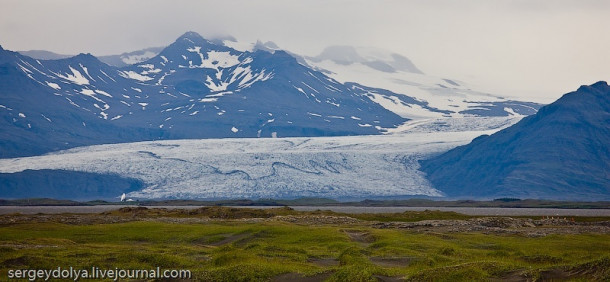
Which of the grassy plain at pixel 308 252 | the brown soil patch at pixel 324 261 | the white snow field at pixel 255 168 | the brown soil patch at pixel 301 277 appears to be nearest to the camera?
the grassy plain at pixel 308 252

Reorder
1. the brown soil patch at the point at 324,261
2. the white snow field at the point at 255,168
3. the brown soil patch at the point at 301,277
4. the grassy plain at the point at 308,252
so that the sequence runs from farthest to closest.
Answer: the white snow field at the point at 255,168
the brown soil patch at the point at 324,261
the brown soil patch at the point at 301,277
the grassy plain at the point at 308,252

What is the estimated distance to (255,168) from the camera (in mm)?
164375

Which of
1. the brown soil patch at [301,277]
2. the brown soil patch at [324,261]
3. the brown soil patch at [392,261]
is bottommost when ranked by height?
the brown soil patch at [324,261]

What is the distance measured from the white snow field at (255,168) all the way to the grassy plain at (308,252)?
89.1 metres


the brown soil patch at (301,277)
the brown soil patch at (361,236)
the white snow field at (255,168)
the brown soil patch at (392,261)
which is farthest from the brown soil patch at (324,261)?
the white snow field at (255,168)

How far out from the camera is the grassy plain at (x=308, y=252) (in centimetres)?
2681

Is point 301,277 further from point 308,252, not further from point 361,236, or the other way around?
point 361,236

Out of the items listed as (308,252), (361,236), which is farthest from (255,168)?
(308,252)

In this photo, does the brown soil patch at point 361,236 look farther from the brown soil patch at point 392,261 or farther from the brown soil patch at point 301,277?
the brown soil patch at point 301,277

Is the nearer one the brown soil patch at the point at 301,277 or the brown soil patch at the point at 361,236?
the brown soil patch at the point at 301,277

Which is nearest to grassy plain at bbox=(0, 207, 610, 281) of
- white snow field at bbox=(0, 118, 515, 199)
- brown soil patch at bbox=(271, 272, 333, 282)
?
brown soil patch at bbox=(271, 272, 333, 282)

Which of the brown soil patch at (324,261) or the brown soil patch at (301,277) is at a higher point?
the brown soil patch at (301,277)

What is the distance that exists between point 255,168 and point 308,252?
122753mm

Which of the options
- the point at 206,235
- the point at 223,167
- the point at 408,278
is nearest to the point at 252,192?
the point at 223,167
